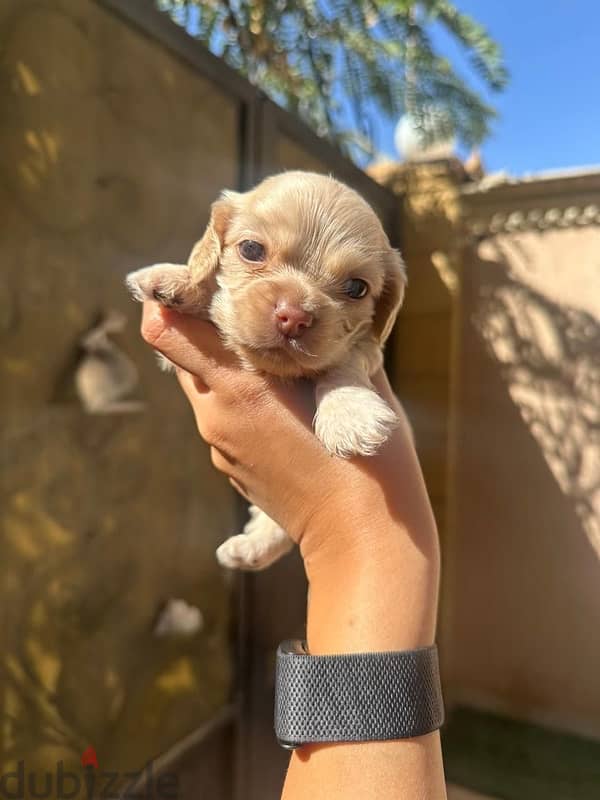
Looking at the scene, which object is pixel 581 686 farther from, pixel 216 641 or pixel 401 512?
pixel 401 512

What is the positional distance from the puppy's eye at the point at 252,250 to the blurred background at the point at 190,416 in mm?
1186

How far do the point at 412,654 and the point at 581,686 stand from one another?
13.9 ft

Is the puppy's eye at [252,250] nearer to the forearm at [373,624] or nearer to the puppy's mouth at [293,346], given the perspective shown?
the puppy's mouth at [293,346]

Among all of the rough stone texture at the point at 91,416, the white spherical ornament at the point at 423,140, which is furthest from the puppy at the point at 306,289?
the white spherical ornament at the point at 423,140

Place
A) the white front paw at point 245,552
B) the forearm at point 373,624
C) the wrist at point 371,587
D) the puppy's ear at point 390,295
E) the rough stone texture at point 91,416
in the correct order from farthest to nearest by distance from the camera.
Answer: the rough stone texture at point 91,416 → the white front paw at point 245,552 → the puppy's ear at point 390,295 → the wrist at point 371,587 → the forearm at point 373,624

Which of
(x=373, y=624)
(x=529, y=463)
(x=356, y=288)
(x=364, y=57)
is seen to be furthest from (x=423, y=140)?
(x=373, y=624)

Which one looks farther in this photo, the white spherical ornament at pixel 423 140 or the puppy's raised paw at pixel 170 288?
the white spherical ornament at pixel 423 140

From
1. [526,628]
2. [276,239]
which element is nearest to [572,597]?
[526,628]

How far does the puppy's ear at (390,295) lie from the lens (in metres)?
1.59

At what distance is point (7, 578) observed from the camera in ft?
7.36

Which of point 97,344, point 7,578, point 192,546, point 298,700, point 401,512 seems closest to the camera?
point 298,700

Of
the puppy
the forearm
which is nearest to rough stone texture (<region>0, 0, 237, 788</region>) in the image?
the puppy

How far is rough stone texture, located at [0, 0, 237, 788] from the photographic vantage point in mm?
2217

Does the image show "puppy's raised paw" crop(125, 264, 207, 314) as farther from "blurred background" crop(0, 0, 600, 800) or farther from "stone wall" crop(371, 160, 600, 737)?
"stone wall" crop(371, 160, 600, 737)
